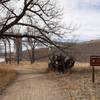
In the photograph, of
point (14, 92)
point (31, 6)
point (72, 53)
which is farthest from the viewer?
point (72, 53)

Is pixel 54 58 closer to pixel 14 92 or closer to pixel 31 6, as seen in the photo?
pixel 31 6

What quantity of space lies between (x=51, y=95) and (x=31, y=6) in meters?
15.1

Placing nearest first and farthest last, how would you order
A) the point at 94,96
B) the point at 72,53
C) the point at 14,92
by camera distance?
the point at 94,96, the point at 14,92, the point at 72,53

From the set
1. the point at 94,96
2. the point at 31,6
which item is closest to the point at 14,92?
the point at 94,96

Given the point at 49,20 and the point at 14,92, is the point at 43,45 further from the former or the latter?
the point at 14,92

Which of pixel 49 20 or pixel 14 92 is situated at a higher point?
pixel 49 20

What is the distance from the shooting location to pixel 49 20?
3102cm

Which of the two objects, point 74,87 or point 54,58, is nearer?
point 74,87

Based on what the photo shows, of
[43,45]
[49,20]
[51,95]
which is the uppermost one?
[49,20]

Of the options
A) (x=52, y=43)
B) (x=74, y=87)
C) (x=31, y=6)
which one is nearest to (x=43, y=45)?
(x=52, y=43)

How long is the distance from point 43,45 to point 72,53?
2702mm

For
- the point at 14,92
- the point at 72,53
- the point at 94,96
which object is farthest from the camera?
the point at 72,53

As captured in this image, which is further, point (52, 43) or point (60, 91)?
point (52, 43)

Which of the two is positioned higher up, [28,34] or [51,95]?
[28,34]
